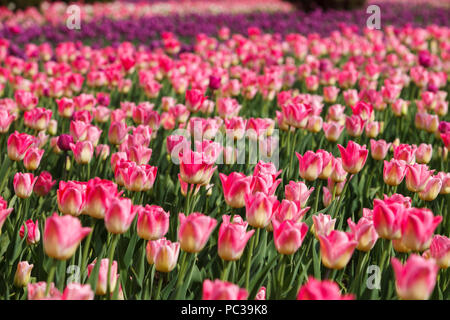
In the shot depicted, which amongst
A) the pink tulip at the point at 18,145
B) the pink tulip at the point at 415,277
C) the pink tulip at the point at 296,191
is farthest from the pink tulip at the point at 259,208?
the pink tulip at the point at 18,145

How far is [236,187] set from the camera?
187 centimetres

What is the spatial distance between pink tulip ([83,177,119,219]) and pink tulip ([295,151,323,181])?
936 mm

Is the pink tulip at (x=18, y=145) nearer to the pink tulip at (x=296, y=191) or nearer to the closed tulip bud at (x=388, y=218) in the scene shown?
the pink tulip at (x=296, y=191)

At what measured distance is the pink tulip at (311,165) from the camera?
2320mm

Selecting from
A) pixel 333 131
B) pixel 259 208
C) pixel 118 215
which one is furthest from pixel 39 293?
pixel 333 131

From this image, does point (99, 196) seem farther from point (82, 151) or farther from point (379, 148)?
point (379, 148)

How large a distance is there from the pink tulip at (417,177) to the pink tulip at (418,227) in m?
0.75

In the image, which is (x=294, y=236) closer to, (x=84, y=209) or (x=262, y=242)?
(x=262, y=242)

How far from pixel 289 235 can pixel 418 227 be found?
0.36m

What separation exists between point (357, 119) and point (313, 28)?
8.91m

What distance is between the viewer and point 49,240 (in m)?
1.41

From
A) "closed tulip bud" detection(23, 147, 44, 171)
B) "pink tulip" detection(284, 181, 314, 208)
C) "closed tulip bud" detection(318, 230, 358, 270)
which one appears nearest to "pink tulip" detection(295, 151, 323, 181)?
"pink tulip" detection(284, 181, 314, 208)

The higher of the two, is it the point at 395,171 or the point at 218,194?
the point at 395,171

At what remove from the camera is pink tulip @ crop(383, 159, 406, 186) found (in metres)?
2.31
